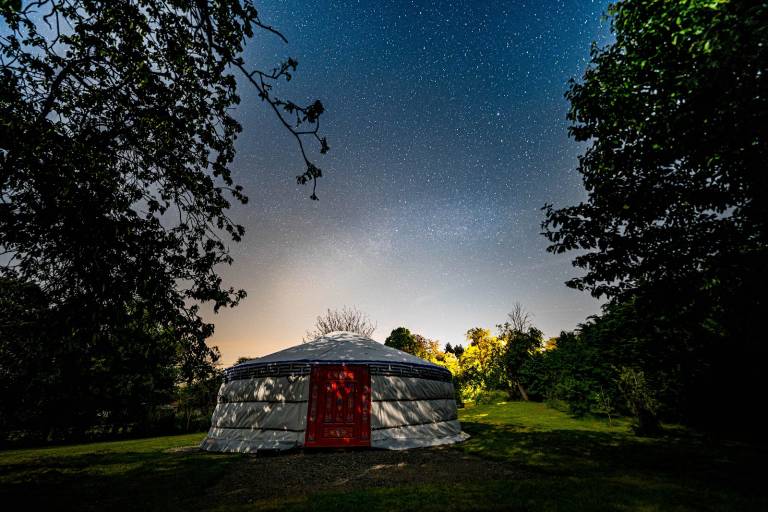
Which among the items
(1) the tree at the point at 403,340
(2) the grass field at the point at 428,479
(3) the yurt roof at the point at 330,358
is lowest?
(2) the grass field at the point at 428,479

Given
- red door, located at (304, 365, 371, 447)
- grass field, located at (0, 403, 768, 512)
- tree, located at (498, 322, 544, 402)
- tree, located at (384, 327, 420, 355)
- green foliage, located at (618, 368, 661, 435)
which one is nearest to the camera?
grass field, located at (0, 403, 768, 512)

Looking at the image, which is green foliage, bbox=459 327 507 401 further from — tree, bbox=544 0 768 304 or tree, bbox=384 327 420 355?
tree, bbox=544 0 768 304

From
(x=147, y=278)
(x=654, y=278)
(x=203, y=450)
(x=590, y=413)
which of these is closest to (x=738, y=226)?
(x=654, y=278)

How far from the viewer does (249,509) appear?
346 cm

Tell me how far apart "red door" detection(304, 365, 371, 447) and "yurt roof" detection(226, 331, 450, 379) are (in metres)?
0.24

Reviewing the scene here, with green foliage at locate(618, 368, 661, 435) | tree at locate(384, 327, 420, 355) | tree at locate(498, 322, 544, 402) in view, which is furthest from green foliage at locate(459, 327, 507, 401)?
green foliage at locate(618, 368, 661, 435)

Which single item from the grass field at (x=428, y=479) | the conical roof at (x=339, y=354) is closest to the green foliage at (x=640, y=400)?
the grass field at (x=428, y=479)

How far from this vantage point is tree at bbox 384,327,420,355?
29.0 meters

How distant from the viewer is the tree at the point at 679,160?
3.99m

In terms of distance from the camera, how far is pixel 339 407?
7426 mm

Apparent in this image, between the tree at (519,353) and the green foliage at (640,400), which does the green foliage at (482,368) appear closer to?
the tree at (519,353)

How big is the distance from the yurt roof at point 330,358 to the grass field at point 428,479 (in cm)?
190

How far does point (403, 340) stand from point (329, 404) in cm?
2226

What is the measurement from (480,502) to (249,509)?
2.55m
